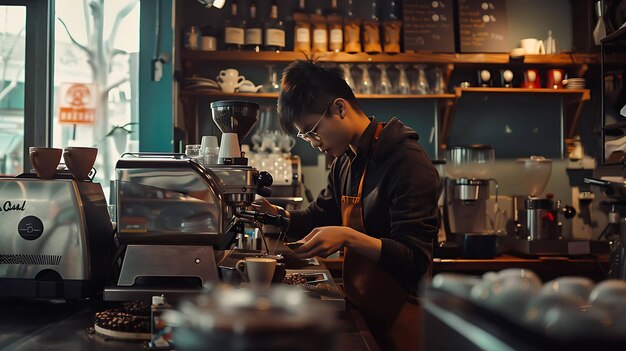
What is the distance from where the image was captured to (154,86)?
4.12 m

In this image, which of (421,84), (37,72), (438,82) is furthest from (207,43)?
(438,82)

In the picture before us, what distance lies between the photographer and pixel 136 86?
420cm

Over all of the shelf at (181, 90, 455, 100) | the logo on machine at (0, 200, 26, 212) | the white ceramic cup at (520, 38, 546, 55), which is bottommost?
the logo on machine at (0, 200, 26, 212)

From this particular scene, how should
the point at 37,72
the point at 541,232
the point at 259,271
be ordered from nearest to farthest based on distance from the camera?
the point at 259,271 < the point at 37,72 < the point at 541,232

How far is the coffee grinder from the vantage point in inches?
160

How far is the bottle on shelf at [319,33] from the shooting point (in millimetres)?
4312

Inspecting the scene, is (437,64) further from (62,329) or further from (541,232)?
(62,329)

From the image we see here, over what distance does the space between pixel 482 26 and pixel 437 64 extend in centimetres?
45

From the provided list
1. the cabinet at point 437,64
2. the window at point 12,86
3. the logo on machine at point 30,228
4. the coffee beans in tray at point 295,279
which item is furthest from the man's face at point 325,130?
the window at point 12,86

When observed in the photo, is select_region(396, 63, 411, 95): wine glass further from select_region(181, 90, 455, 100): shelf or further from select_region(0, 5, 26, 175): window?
select_region(0, 5, 26, 175): window

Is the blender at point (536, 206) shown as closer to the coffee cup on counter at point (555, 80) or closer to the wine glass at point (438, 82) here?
the coffee cup on counter at point (555, 80)

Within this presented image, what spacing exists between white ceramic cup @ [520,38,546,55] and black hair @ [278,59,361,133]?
98.6 inches

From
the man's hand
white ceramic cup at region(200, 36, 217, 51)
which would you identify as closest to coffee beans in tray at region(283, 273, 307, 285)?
the man's hand

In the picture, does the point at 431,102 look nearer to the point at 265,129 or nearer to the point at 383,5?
the point at 383,5
